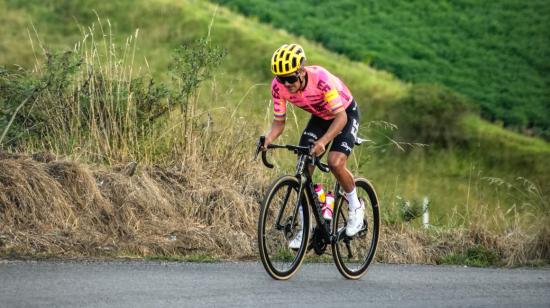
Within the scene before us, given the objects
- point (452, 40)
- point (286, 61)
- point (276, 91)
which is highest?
point (286, 61)

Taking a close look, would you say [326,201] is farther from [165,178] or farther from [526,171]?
[526,171]

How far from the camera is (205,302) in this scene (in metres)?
7.64

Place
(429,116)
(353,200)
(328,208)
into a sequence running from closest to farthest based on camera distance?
(328,208) < (353,200) < (429,116)

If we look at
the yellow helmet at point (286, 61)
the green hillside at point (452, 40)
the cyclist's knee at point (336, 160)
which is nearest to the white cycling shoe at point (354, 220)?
the cyclist's knee at point (336, 160)

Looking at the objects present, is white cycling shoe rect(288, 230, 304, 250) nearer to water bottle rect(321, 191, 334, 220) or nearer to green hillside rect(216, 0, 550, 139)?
water bottle rect(321, 191, 334, 220)

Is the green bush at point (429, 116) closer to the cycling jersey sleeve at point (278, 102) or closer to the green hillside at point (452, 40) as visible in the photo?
the green hillside at point (452, 40)

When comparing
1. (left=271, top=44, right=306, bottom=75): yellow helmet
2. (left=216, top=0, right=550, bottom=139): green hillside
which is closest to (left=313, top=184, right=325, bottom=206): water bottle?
(left=271, top=44, right=306, bottom=75): yellow helmet

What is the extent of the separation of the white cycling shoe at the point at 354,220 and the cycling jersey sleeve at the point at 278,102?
3.70 feet

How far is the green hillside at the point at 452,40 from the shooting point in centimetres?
5822

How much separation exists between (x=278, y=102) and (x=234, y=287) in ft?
5.69

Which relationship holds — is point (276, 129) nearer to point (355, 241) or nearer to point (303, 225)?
point (303, 225)

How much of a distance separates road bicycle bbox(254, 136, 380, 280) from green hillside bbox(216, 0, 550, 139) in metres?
46.4

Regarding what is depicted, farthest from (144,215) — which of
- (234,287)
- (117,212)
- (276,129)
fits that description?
(234,287)

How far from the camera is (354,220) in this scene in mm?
9648
